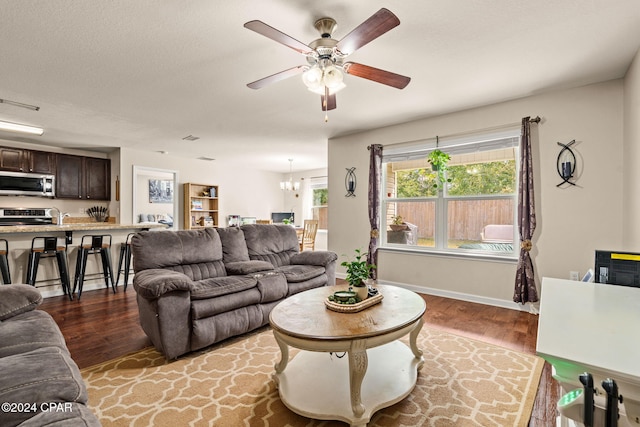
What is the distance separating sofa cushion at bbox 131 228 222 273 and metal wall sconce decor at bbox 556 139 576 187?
12.4 ft

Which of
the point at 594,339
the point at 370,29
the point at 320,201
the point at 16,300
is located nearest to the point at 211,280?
the point at 16,300

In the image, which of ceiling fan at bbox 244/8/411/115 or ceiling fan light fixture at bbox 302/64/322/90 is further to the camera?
ceiling fan light fixture at bbox 302/64/322/90

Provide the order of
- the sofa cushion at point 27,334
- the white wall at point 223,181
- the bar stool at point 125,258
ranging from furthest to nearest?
1. the white wall at point 223,181
2. the bar stool at point 125,258
3. the sofa cushion at point 27,334

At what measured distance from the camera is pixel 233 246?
341cm

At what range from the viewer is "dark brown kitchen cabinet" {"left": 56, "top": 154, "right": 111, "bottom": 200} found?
221 inches

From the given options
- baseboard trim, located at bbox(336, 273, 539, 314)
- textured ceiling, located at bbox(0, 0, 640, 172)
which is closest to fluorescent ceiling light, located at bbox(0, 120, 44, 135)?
textured ceiling, located at bbox(0, 0, 640, 172)

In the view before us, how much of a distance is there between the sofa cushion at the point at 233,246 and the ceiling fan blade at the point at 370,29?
2302 mm

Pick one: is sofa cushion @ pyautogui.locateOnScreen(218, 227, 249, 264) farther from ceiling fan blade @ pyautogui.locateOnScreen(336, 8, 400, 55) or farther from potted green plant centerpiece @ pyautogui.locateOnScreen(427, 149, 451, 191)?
potted green plant centerpiece @ pyautogui.locateOnScreen(427, 149, 451, 191)

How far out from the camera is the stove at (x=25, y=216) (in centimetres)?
508

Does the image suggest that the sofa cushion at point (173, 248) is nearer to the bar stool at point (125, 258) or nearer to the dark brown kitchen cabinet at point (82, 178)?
the bar stool at point (125, 258)

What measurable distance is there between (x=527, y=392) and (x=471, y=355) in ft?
1.63

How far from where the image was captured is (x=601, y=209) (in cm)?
302

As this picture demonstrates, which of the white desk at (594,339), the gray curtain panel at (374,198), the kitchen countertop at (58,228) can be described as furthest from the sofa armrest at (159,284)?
the gray curtain panel at (374,198)

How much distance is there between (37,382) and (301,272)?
2438 mm
